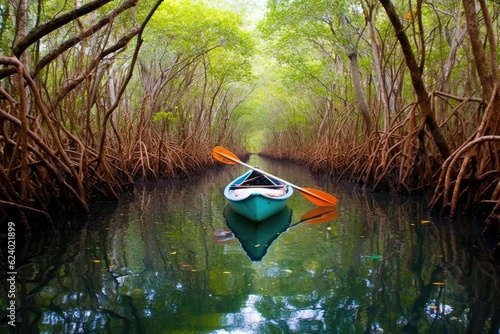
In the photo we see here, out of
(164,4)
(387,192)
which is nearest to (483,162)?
(387,192)

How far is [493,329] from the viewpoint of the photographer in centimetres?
257

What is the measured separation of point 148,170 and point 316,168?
280 inches

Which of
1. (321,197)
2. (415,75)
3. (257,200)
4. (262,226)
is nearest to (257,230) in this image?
(262,226)

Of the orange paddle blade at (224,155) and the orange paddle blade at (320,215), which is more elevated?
the orange paddle blade at (224,155)

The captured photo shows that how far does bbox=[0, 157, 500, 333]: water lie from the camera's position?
2723mm

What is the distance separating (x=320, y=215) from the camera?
272 inches

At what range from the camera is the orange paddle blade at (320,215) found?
646cm

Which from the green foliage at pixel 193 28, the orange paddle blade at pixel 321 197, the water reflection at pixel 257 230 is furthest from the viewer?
the green foliage at pixel 193 28

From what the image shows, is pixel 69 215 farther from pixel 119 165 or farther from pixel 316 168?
pixel 316 168

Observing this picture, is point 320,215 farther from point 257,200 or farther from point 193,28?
point 193,28

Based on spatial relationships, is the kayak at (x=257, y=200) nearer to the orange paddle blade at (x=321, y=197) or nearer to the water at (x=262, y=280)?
the water at (x=262, y=280)

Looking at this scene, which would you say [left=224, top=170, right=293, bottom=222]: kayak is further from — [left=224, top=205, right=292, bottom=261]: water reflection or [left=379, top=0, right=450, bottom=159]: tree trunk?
[left=379, top=0, right=450, bottom=159]: tree trunk

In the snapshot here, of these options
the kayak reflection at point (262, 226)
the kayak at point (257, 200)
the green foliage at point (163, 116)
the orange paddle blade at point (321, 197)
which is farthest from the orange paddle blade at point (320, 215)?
the green foliage at point (163, 116)

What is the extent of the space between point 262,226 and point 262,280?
8.19 feet
